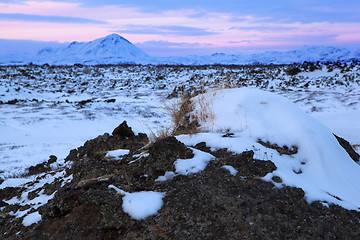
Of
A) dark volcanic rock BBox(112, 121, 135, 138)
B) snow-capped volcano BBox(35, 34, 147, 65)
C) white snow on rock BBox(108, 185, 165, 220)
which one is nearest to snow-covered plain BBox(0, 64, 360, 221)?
white snow on rock BBox(108, 185, 165, 220)

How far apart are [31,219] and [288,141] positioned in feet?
10.3

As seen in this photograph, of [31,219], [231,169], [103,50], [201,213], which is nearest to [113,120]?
[31,219]

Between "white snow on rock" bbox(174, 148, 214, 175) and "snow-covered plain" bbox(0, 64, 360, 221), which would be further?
"snow-covered plain" bbox(0, 64, 360, 221)

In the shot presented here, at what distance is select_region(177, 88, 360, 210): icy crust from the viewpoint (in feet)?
8.45

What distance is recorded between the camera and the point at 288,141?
10.9ft

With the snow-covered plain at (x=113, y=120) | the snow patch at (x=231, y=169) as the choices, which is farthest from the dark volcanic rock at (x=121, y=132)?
the snow patch at (x=231, y=169)

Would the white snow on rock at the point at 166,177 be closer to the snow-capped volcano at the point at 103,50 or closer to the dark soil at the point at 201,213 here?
the dark soil at the point at 201,213

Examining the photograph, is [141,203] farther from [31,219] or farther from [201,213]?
[31,219]

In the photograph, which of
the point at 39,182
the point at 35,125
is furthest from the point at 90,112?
the point at 39,182

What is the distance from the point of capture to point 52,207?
2.15m

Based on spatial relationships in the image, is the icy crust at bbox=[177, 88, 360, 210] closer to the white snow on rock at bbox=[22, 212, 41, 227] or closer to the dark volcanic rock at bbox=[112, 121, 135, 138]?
the dark volcanic rock at bbox=[112, 121, 135, 138]

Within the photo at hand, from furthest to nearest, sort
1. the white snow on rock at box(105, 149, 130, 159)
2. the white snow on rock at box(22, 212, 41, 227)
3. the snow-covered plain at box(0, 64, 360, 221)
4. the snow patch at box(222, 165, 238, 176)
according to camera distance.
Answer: the snow-covered plain at box(0, 64, 360, 221) < the white snow on rock at box(105, 149, 130, 159) < the snow patch at box(222, 165, 238, 176) < the white snow on rock at box(22, 212, 41, 227)

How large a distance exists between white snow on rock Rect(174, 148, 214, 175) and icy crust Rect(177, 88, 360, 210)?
1.30 ft

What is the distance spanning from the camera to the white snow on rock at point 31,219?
2.37 metres
